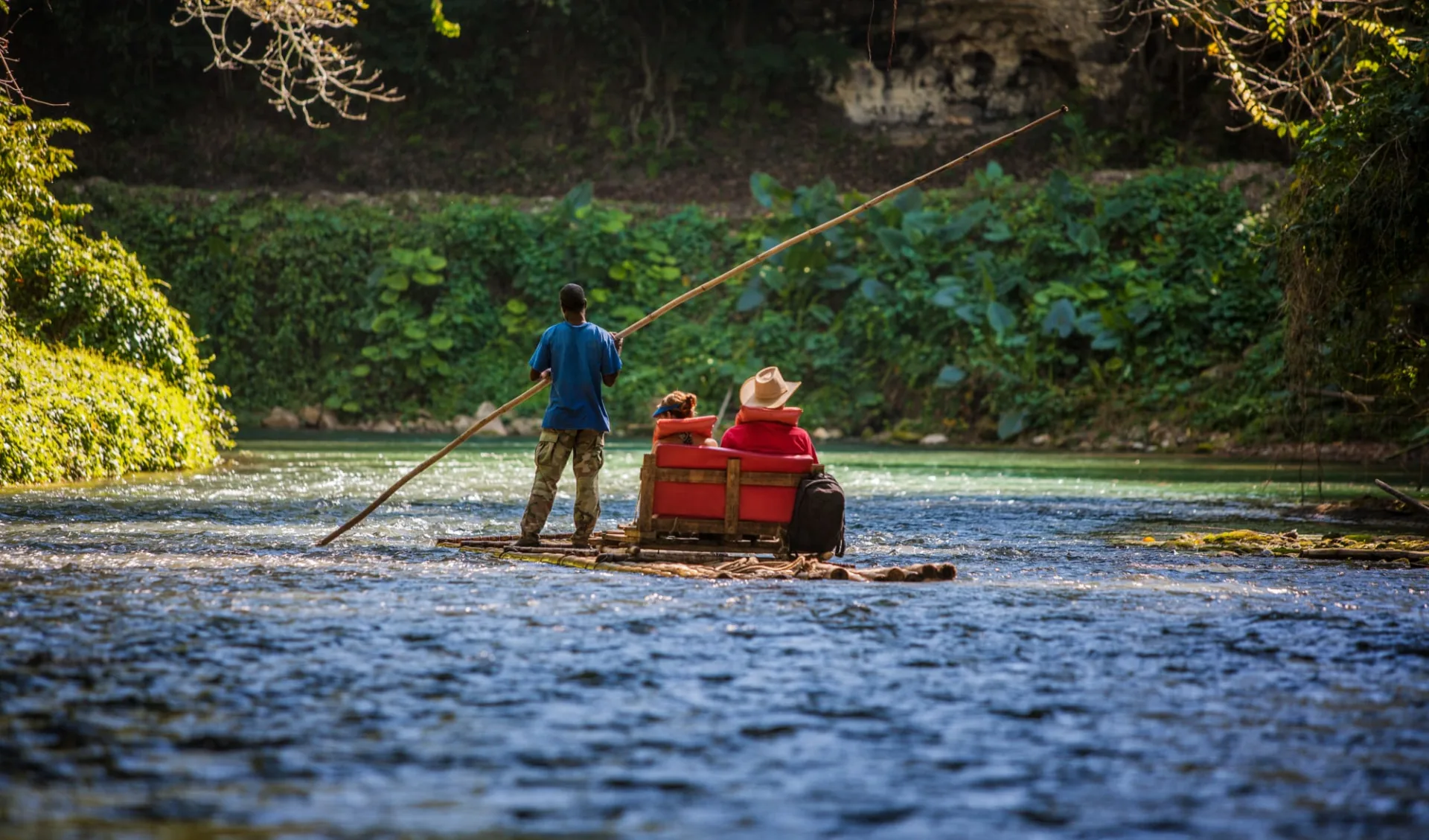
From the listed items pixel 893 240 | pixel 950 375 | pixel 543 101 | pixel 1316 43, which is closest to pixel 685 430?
pixel 1316 43

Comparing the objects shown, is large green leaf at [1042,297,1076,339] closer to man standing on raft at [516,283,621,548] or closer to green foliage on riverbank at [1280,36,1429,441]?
green foliage on riverbank at [1280,36,1429,441]

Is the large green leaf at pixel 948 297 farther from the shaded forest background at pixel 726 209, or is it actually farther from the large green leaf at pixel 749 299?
the large green leaf at pixel 749 299

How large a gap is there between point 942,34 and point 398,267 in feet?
41.8

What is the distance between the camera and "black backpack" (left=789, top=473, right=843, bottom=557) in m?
9.58

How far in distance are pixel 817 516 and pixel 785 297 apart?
19.8 meters

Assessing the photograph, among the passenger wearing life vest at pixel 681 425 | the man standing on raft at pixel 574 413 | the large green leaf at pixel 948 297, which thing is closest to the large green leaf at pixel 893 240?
the large green leaf at pixel 948 297

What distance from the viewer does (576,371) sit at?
1037 cm

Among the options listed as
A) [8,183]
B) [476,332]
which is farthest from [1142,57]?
[8,183]

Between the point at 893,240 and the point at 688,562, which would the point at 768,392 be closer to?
the point at 688,562

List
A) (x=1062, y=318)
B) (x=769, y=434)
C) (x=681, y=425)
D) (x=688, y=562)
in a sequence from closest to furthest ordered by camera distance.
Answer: (x=688, y=562) → (x=681, y=425) → (x=769, y=434) → (x=1062, y=318)

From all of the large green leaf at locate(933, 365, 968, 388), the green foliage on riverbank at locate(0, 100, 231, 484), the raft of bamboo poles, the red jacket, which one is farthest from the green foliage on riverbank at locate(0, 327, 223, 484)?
the large green leaf at locate(933, 365, 968, 388)

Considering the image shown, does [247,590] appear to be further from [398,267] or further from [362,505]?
[398,267]

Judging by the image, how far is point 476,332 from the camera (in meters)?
30.3

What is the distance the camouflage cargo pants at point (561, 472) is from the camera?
1027 centimetres
